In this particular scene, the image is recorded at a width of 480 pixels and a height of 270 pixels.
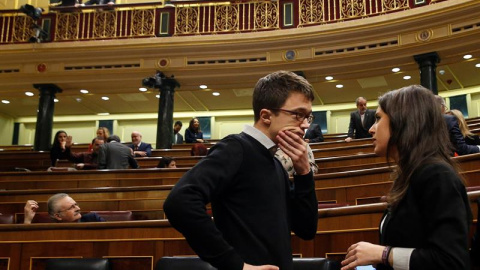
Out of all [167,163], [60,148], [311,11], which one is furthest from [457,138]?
[60,148]

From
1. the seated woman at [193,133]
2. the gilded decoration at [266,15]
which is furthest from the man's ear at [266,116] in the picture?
the gilded decoration at [266,15]

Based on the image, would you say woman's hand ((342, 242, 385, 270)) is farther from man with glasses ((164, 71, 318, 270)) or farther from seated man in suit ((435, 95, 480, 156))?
seated man in suit ((435, 95, 480, 156))

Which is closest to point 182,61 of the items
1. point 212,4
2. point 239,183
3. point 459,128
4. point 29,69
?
point 212,4

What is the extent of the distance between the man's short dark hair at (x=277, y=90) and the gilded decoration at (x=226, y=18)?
7.51 metres

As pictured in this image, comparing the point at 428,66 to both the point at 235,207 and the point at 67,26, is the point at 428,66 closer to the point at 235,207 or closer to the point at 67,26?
the point at 67,26

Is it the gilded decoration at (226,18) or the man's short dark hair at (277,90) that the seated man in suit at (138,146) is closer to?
the gilded decoration at (226,18)

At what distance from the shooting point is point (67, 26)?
9.22m

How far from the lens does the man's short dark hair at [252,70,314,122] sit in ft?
4.63

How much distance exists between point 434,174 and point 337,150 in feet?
16.2

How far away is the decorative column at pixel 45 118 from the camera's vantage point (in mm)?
9305

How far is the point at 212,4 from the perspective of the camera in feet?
29.5

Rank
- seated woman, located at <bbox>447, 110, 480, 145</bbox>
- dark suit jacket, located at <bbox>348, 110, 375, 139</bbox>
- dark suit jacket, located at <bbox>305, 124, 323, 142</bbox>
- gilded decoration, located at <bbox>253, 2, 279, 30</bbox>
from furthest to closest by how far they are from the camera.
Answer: gilded decoration, located at <bbox>253, 2, 279, 30</bbox> < dark suit jacket, located at <bbox>305, 124, 323, 142</bbox> < dark suit jacket, located at <bbox>348, 110, 375, 139</bbox> < seated woman, located at <bbox>447, 110, 480, 145</bbox>

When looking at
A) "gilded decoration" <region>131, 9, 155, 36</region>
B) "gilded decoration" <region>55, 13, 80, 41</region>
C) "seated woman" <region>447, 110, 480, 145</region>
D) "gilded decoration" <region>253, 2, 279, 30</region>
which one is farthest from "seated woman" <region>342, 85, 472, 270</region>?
"gilded decoration" <region>55, 13, 80, 41</region>

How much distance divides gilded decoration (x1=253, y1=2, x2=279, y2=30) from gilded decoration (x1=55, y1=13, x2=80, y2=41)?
3.31 metres
